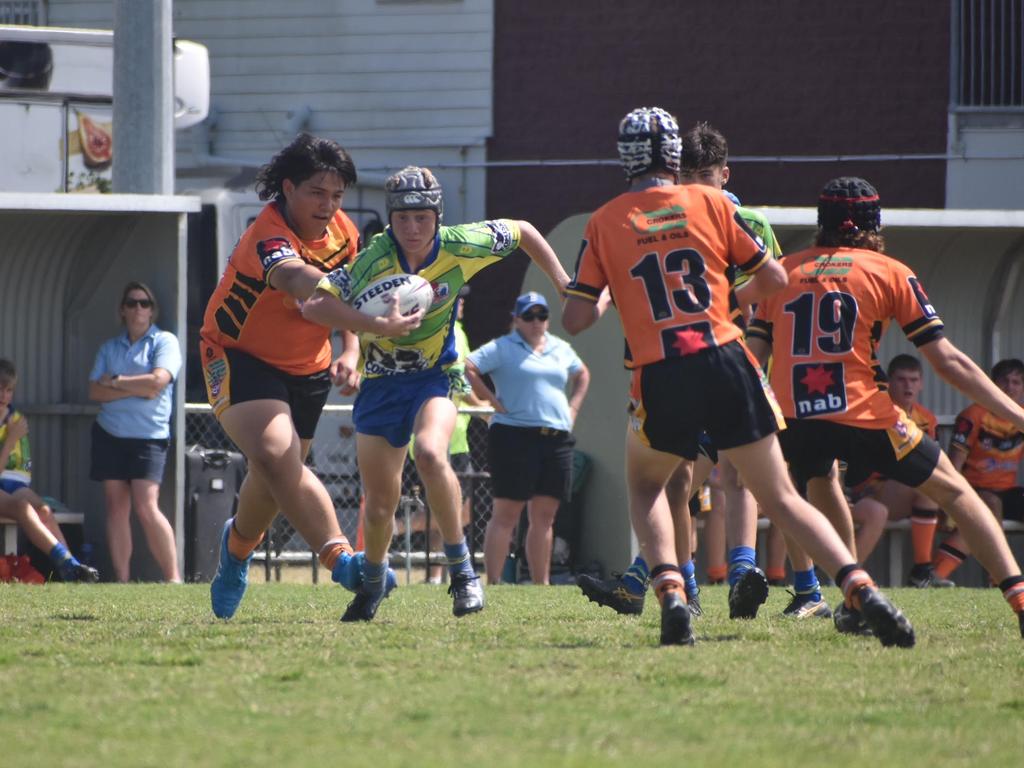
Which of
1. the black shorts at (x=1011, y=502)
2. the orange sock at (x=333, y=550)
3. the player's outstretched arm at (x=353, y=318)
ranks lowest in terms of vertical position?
the black shorts at (x=1011, y=502)

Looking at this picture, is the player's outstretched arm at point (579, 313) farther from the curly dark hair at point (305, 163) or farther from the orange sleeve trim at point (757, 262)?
the curly dark hair at point (305, 163)

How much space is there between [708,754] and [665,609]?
1.93 metres

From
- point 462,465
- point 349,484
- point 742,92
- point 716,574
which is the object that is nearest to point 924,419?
point 716,574

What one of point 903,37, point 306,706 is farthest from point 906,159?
point 306,706

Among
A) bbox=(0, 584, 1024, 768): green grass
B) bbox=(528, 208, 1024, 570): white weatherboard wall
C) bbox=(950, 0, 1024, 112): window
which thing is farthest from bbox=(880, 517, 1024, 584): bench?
bbox=(950, 0, 1024, 112): window

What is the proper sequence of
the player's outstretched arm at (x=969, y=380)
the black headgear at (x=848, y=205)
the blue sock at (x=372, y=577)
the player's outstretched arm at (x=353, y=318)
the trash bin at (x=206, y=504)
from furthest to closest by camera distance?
the trash bin at (x=206, y=504) → the blue sock at (x=372, y=577) → the black headgear at (x=848, y=205) → the player's outstretched arm at (x=353, y=318) → the player's outstretched arm at (x=969, y=380)

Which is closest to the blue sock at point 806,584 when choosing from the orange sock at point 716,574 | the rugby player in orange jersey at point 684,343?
the rugby player in orange jersey at point 684,343

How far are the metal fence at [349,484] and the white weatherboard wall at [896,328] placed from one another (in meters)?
0.96

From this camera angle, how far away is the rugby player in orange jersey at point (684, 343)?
619 cm

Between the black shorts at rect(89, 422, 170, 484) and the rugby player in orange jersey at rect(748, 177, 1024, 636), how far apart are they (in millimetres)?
5981

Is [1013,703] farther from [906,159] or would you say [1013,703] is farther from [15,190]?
[906,159]

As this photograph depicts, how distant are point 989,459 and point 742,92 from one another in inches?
282

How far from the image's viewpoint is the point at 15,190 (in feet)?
47.1

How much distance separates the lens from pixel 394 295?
22.5ft
